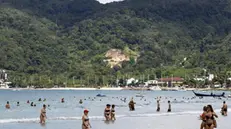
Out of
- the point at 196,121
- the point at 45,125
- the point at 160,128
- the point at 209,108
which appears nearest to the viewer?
the point at 209,108

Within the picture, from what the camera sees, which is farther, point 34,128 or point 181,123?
point 181,123

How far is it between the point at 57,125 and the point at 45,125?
106cm

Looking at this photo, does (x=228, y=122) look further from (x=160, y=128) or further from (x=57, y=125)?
(x=57, y=125)

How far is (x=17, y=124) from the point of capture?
5556 cm

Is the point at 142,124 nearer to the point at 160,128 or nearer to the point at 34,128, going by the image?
the point at 160,128

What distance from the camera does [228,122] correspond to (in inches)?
2213

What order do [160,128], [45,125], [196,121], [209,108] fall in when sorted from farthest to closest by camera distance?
[196,121], [45,125], [160,128], [209,108]

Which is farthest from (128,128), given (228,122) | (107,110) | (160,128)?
(228,122)

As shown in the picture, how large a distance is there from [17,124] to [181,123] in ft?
49.2

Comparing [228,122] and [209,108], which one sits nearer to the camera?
[209,108]

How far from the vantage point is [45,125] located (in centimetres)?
5419

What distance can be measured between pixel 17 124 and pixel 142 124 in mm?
11365

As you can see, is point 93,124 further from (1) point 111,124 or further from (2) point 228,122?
(2) point 228,122

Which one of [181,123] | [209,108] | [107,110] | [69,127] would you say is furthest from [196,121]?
[209,108]
